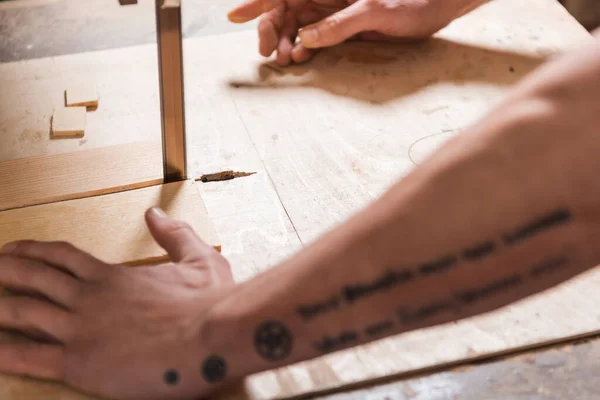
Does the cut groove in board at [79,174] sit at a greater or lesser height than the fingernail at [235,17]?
lesser

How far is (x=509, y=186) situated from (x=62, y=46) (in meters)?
1.34

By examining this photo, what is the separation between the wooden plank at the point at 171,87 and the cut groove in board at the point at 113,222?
0.15 feet

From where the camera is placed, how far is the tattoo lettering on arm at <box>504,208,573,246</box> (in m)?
0.58

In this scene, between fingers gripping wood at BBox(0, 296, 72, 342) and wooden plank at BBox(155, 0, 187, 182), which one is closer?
fingers gripping wood at BBox(0, 296, 72, 342)

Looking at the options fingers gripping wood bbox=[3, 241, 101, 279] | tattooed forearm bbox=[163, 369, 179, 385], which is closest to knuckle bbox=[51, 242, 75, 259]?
fingers gripping wood bbox=[3, 241, 101, 279]

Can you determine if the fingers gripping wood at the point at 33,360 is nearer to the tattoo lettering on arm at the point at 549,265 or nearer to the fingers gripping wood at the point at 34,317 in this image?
the fingers gripping wood at the point at 34,317

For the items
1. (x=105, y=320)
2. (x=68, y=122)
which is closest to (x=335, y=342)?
(x=105, y=320)

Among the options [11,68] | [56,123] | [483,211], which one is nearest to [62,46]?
[11,68]

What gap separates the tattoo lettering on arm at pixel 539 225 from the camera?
58cm

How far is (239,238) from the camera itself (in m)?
1.03

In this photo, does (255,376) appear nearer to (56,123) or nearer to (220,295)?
(220,295)

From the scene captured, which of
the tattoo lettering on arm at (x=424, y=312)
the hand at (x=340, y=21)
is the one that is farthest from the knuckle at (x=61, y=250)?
the hand at (x=340, y=21)

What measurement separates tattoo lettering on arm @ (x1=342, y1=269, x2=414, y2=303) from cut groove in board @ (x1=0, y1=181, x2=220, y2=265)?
0.39 metres

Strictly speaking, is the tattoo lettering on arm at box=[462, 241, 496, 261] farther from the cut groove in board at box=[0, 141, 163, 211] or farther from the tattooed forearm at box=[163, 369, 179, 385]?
the cut groove in board at box=[0, 141, 163, 211]
